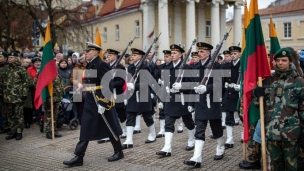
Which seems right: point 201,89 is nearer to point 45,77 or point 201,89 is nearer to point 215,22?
point 45,77

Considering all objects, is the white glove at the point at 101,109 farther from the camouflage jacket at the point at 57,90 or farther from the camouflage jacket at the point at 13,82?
the camouflage jacket at the point at 13,82

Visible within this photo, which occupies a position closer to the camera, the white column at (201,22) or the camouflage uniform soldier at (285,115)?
the camouflage uniform soldier at (285,115)

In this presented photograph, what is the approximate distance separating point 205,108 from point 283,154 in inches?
81.9

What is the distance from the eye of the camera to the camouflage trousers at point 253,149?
265 inches

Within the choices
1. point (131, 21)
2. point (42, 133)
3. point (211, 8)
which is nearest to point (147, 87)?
point (42, 133)

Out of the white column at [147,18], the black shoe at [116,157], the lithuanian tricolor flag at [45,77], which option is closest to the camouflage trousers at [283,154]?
the black shoe at [116,157]

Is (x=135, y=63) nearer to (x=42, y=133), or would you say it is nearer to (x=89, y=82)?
(x=89, y=82)

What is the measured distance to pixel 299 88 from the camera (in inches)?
204

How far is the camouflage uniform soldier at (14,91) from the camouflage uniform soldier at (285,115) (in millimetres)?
6937

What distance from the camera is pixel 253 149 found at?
6781 mm

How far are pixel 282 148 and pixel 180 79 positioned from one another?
3.01 metres

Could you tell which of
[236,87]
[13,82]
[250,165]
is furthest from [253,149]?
[13,82]

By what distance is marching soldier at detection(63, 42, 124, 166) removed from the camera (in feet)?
24.0

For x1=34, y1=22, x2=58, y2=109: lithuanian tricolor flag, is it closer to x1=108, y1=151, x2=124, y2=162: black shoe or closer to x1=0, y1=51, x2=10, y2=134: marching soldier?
x1=0, y1=51, x2=10, y2=134: marching soldier
